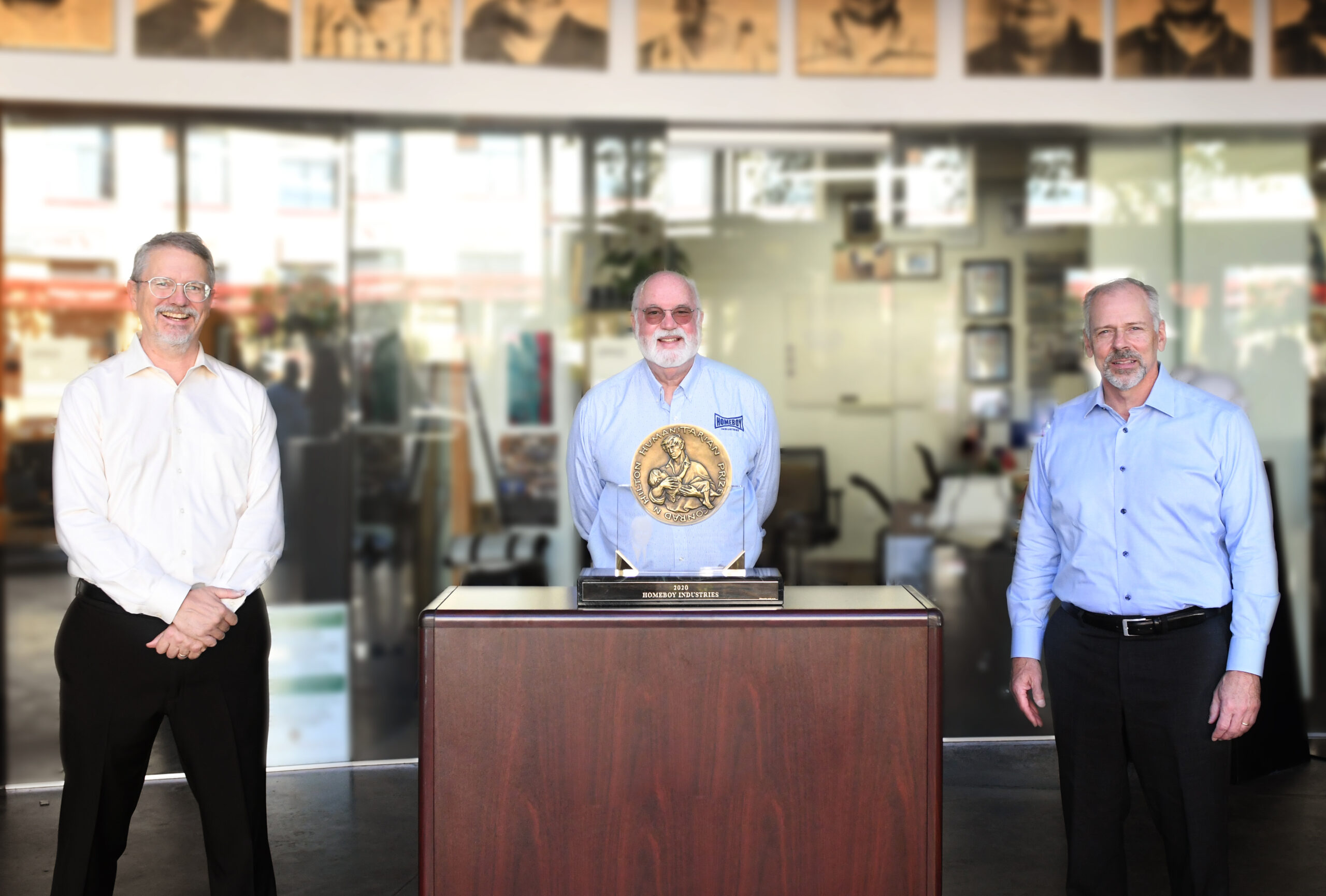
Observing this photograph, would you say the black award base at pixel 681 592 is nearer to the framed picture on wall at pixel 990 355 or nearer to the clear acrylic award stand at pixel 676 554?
the clear acrylic award stand at pixel 676 554

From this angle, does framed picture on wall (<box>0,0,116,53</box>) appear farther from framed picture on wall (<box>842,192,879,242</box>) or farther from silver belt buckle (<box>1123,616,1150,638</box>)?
silver belt buckle (<box>1123,616,1150,638</box>)

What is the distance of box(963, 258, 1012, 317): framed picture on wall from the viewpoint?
596 cm

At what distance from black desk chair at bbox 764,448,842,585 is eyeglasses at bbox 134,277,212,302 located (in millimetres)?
3961

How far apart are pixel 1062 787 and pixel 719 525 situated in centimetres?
107

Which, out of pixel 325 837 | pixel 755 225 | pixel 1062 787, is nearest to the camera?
pixel 1062 787

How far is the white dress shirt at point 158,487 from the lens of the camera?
2.78m

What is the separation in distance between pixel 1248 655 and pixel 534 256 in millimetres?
3677

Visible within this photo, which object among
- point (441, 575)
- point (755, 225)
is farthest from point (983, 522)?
point (441, 575)

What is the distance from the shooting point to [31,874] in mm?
3699

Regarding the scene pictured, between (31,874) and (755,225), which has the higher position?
(755,225)

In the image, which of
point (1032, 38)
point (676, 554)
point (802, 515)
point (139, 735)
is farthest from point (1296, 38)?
point (139, 735)

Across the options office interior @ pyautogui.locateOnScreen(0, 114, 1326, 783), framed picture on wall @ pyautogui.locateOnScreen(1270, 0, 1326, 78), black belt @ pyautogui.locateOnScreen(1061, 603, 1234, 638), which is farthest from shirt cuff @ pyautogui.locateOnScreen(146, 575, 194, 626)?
framed picture on wall @ pyautogui.locateOnScreen(1270, 0, 1326, 78)

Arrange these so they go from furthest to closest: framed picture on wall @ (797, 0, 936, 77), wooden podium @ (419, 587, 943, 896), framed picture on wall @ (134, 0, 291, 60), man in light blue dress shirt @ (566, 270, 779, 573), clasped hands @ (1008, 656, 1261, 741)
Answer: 1. framed picture on wall @ (797, 0, 936, 77)
2. framed picture on wall @ (134, 0, 291, 60)
3. man in light blue dress shirt @ (566, 270, 779, 573)
4. clasped hands @ (1008, 656, 1261, 741)
5. wooden podium @ (419, 587, 943, 896)

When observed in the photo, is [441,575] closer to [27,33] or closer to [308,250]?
[308,250]
